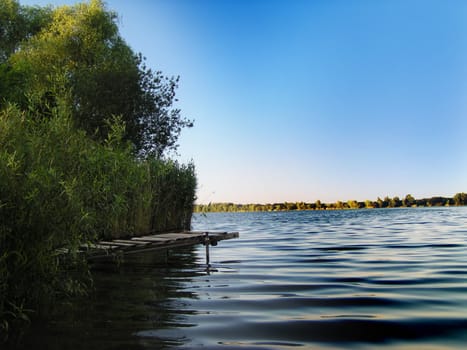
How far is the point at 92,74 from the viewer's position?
29.9 m

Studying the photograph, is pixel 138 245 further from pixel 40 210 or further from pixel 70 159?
pixel 40 210

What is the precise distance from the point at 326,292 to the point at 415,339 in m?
2.85

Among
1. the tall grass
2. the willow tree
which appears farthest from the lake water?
the willow tree

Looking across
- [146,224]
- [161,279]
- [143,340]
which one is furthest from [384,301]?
[146,224]

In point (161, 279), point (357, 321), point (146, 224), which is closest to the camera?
point (357, 321)

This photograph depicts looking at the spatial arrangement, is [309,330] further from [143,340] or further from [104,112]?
[104,112]

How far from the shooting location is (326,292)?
8.18 meters

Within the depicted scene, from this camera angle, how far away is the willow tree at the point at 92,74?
95.0ft

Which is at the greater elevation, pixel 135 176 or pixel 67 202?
pixel 135 176

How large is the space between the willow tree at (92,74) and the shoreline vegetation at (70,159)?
0.08 m

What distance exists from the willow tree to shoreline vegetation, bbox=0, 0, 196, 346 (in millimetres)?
80

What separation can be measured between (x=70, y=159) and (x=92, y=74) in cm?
2370

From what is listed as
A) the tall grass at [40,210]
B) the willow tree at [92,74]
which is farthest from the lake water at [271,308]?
the willow tree at [92,74]

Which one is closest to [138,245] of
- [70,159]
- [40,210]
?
[70,159]
